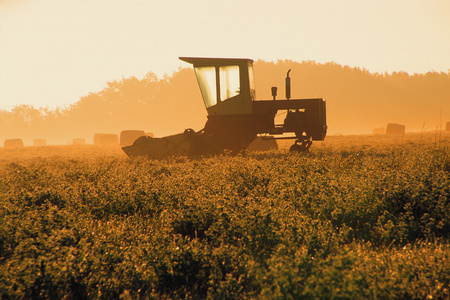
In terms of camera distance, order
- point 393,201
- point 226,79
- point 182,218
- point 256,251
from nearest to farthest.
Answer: point 256,251 < point 182,218 < point 393,201 < point 226,79

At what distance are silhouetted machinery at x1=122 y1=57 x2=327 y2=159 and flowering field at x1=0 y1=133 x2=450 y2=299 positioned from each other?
8.12 m

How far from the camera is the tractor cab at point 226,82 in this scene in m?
15.1

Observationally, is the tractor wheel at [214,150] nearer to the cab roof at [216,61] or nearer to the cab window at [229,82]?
the cab window at [229,82]

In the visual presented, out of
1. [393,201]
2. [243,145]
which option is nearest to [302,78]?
[243,145]

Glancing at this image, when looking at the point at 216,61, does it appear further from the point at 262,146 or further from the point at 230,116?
the point at 262,146

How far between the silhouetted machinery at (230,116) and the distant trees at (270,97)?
277 ft

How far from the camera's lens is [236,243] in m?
4.52

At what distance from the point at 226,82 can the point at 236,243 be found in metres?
11.4

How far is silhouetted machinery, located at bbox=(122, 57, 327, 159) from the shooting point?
1525cm

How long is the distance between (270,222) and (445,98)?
126 meters

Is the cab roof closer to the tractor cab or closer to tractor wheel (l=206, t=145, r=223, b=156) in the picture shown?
the tractor cab

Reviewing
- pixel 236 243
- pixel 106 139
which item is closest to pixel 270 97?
pixel 106 139

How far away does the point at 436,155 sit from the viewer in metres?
8.94

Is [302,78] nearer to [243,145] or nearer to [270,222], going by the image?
[243,145]
